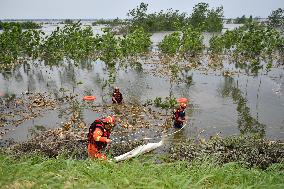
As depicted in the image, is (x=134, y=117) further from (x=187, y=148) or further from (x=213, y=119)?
(x=187, y=148)

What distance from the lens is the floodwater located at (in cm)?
1513

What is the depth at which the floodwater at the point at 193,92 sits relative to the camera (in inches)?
596

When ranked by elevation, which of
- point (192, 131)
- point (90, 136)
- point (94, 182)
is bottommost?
point (192, 131)

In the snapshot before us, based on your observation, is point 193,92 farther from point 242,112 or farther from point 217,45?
point 217,45

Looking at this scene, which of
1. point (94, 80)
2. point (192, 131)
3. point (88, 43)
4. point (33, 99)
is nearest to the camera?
point (192, 131)

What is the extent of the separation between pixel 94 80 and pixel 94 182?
71.6 feet

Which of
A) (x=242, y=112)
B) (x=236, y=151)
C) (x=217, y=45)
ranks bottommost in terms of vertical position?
→ (x=242, y=112)

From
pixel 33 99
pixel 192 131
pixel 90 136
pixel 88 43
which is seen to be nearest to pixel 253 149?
pixel 192 131

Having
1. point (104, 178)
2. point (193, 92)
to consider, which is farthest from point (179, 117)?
point (104, 178)

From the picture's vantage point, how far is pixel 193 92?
2194 centimetres

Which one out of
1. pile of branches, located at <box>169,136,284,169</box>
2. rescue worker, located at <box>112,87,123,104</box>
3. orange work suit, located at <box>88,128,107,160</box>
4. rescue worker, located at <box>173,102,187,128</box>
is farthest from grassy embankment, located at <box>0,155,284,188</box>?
rescue worker, located at <box>112,87,123,104</box>

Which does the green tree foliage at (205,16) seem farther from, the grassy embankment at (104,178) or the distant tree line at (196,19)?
the grassy embankment at (104,178)

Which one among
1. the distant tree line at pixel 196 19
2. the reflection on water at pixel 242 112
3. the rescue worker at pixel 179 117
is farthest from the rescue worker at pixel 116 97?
the distant tree line at pixel 196 19

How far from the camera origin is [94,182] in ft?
16.0
